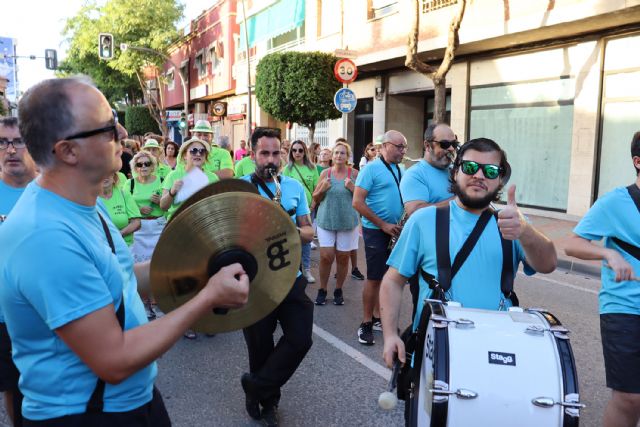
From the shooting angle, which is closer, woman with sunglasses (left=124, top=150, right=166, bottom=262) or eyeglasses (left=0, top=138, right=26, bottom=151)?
eyeglasses (left=0, top=138, right=26, bottom=151)

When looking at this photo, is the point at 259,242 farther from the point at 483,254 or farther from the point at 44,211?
the point at 483,254

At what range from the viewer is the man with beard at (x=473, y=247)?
92.7 inches

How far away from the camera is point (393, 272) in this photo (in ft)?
8.41

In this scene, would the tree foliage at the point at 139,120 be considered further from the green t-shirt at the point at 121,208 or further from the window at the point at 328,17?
the green t-shirt at the point at 121,208

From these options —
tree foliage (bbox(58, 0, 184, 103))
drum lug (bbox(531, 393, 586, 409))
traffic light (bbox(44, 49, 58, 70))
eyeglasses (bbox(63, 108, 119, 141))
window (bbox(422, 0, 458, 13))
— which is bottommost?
drum lug (bbox(531, 393, 586, 409))

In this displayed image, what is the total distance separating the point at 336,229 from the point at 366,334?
172 cm

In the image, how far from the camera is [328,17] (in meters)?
19.8

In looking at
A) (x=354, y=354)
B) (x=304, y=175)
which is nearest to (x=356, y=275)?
(x=304, y=175)

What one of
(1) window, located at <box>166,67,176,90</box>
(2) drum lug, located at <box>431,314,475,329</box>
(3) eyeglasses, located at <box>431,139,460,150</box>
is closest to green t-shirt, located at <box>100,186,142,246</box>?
(3) eyeglasses, located at <box>431,139,460,150</box>

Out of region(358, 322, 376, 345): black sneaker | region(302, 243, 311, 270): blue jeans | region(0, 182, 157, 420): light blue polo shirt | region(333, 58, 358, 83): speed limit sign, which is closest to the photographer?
region(0, 182, 157, 420): light blue polo shirt

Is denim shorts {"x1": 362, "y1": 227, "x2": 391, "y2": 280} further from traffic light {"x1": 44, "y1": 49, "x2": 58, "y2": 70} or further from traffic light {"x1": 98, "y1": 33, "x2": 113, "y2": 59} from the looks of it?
traffic light {"x1": 44, "y1": 49, "x2": 58, "y2": 70}

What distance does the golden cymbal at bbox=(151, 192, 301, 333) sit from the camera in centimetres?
153

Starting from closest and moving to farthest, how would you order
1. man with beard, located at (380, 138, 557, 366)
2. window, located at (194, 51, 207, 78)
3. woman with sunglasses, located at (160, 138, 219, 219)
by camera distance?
1. man with beard, located at (380, 138, 557, 366)
2. woman with sunglasses, located at (160, 138, 219, 219)
3. window, located at (194, 51, 207, 78)

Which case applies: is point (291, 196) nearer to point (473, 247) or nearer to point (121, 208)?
point (473, 247)
